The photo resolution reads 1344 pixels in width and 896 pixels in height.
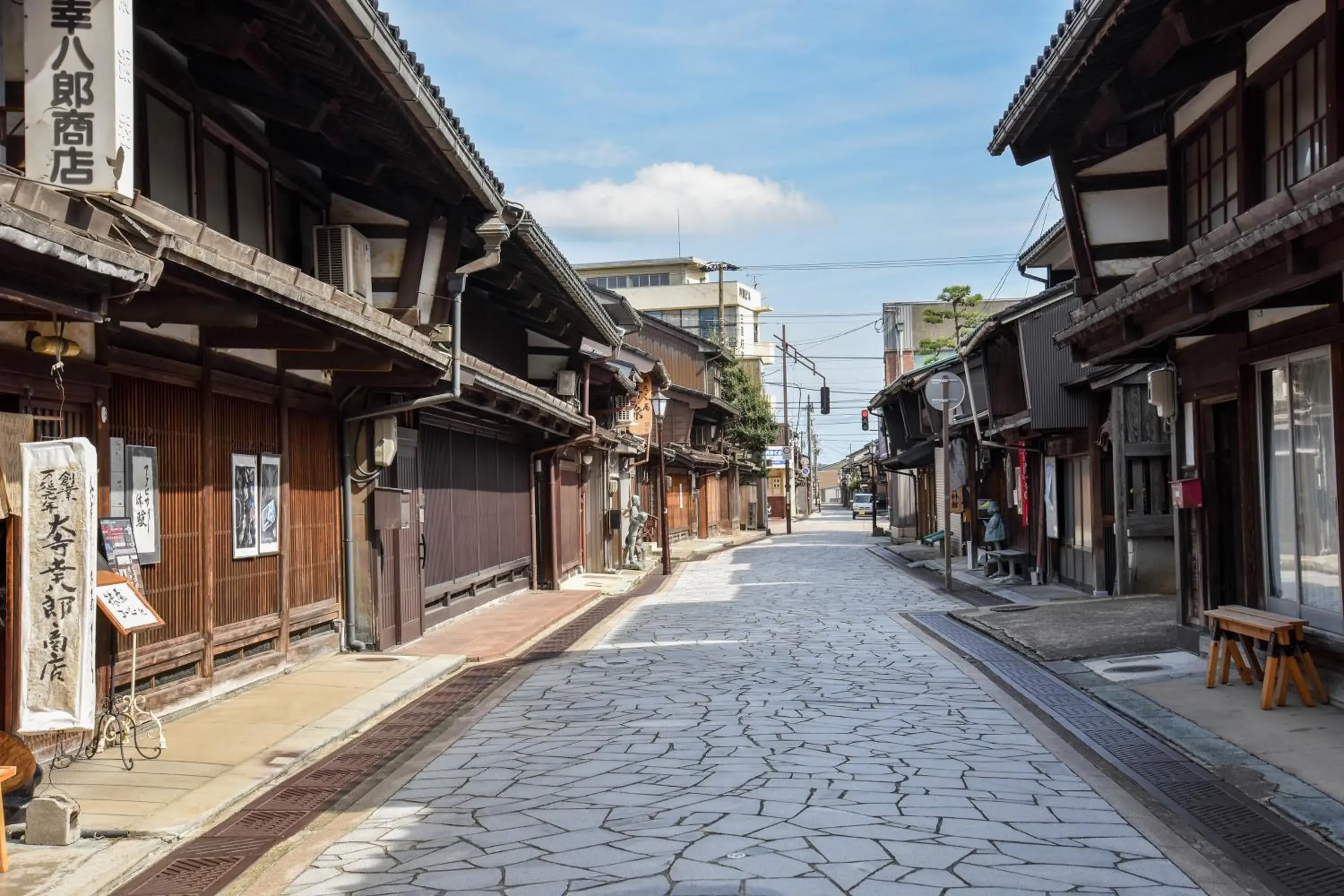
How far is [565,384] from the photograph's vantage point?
2559cm

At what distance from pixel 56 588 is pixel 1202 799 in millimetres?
7238

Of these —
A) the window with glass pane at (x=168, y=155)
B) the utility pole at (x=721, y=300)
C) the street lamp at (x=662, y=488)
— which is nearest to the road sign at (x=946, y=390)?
the street lamp at (x=662, y=488)

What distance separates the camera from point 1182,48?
36.1ft

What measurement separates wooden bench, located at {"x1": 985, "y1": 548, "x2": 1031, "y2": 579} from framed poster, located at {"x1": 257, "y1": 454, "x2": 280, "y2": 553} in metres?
16.8

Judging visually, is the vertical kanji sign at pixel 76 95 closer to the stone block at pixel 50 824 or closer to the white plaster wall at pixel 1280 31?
the stone block at pixel 50 824

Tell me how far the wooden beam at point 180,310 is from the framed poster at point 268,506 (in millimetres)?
3872

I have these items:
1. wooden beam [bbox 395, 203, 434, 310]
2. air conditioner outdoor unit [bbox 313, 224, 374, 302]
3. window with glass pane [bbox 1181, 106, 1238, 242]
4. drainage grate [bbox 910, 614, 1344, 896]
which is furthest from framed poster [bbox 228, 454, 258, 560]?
window with glass pane [bbox 1181, 106, 1238, 242]

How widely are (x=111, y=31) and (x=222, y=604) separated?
239 inches

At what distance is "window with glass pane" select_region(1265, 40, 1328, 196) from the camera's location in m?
9.89

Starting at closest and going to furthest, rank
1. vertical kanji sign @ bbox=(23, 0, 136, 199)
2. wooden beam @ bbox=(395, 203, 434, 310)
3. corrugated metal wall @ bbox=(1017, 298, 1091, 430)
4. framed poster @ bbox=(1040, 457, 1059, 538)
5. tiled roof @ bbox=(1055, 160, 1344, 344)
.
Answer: tiled roof @ bbox=(1055, 160, 1344, 344) < vertical kanji sign @ bbox=(23, 0, 136, 199) < wooden beam @ bbox=(395, 203, 434, 310) < corrugated metal wall @ bbox=(1017, 298, 1091, 430) < framed poster @ bbox=(1040, 457, 1059, 538)

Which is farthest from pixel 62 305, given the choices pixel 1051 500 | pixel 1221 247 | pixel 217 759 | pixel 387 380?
pixel 1051 500

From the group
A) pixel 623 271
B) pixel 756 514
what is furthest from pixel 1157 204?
pixel 623 271

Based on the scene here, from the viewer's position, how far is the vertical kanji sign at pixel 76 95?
7.45 metres

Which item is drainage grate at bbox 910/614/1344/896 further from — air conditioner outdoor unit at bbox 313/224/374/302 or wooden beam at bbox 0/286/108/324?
air conditioner outdoor unit at bbox 313/224/374/302
